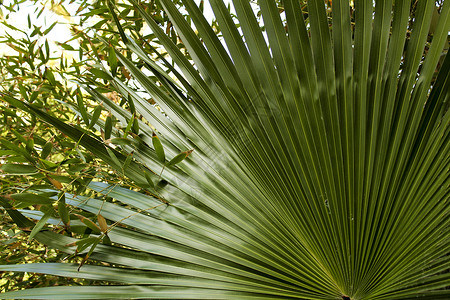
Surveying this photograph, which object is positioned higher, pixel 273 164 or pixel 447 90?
pixel 447 90

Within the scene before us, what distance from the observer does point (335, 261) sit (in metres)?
0.96

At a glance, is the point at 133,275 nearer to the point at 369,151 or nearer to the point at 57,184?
the point at 57,184

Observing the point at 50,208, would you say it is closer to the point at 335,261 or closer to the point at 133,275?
the point at 133,275

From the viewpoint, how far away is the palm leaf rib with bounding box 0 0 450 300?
0.95m

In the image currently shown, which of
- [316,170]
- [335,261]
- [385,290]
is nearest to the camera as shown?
[385,290]

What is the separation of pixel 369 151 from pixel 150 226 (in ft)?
2.03

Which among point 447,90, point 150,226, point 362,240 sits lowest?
point 150,226

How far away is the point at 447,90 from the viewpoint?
102 cm

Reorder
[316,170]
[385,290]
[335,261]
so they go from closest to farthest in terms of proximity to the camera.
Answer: [385,290] → [335,261] → [316,170]

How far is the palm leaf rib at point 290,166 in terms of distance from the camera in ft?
3.10

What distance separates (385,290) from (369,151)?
37 centimetres

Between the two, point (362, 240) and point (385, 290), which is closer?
point (385, 290)

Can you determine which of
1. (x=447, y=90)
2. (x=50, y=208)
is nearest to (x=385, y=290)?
(x=447, y=90)

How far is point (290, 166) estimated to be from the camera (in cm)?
108
